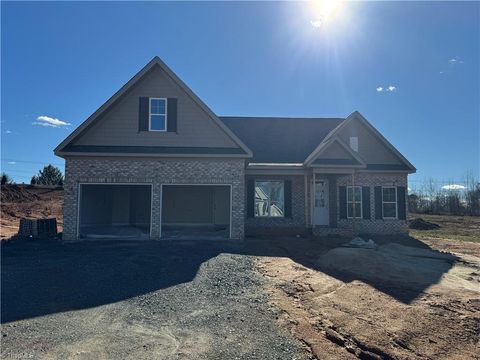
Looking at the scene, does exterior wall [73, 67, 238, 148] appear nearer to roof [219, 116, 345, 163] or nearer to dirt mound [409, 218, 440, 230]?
roof [219, 116, 345, 163]

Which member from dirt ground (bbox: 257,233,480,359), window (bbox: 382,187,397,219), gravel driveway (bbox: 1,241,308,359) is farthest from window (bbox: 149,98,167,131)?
window (bbox: 382,187,397,219)

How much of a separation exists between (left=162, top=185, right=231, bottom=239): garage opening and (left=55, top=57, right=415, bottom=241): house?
0.18ft

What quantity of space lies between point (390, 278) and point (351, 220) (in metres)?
8.76

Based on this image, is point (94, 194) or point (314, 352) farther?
point (94, 194)

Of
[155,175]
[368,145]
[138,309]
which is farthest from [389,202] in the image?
[138,309]

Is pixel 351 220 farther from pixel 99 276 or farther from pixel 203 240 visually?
pixel 99 276

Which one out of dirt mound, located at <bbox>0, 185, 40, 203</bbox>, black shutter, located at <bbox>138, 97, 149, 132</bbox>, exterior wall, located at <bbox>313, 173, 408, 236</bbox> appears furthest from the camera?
dirt mound, located at <bbox>0, 185, 40, 203</bbox>

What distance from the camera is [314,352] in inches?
177

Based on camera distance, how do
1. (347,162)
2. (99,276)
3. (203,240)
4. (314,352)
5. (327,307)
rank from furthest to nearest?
(347,162) → (203,240) → (99,276) → (327,307) → (314,352)

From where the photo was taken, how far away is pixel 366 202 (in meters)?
17.4

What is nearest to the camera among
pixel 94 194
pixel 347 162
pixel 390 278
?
pixel 390 278

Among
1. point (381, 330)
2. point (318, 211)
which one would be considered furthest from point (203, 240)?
point (381, 330)

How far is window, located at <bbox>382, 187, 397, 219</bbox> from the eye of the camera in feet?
57.0

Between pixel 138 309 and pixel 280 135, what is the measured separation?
1494 cm
